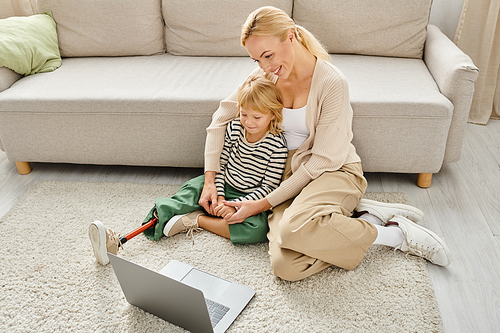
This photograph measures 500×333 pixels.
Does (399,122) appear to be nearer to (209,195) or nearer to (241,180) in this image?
(241,180)

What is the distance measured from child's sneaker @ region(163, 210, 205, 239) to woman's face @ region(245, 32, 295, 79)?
25.7 inches

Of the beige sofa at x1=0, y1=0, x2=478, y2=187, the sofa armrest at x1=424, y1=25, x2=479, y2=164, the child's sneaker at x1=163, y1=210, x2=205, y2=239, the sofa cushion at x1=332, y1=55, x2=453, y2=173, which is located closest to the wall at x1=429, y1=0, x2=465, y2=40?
the beige sofa at x1=0, y1=0, x2=478, y2=187

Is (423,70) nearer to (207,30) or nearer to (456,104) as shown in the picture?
(456,104)

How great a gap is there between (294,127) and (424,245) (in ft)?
2.06

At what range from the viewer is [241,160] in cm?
172

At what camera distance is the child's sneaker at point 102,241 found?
1.49 m

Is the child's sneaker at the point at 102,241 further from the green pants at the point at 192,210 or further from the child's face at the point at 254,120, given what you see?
the child's face at the point at 254,120

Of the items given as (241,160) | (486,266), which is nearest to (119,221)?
(241,160)

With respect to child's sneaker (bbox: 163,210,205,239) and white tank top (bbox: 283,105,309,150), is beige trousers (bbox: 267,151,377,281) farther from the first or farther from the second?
child's sneaker (bbox: 163,210,205,239)

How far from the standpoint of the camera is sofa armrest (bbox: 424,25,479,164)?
1779mm

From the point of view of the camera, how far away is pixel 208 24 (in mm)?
2336

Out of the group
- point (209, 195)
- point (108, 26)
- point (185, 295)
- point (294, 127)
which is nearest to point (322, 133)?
point (294, 127)

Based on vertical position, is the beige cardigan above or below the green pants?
above

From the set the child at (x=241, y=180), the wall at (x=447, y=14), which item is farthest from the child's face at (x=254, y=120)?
the wall at (x=447, y=14)
